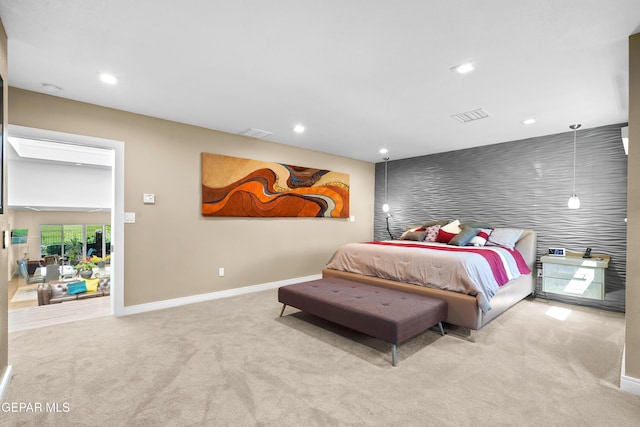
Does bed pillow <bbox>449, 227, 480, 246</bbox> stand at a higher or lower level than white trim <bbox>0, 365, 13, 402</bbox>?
higher

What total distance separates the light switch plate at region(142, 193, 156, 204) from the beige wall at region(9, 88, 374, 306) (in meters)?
0.05

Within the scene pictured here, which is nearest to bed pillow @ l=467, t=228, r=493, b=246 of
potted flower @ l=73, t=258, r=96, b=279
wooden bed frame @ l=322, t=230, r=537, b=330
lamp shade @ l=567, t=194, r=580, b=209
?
wooden bed frame @ l=322, t=230, r=537, b=330

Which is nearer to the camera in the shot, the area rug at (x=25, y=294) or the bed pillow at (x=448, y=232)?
the bed pillow at (x=448, y=232)

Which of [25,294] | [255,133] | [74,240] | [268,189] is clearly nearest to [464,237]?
[268,189]

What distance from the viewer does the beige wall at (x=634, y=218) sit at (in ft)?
6.66

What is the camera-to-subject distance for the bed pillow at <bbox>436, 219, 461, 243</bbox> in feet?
15.7

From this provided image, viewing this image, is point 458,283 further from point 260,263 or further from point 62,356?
point 62,356

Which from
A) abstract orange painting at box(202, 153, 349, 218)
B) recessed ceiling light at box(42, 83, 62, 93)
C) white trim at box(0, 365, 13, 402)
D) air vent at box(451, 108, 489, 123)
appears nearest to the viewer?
white trim at box(0, 365, 13, 402)

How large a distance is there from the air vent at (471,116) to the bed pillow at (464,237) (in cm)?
163

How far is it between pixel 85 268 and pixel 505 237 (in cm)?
939

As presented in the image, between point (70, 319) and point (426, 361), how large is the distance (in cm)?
382

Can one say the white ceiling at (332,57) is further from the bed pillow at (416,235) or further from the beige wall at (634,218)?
the bed pillow at (416,235)

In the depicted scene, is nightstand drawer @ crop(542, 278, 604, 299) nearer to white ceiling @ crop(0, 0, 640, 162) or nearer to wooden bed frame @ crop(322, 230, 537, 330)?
wooden bed frame @ crop(322, 230, 537, 330)

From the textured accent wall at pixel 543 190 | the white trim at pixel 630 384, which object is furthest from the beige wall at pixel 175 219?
the white trim at pixel 630 384
